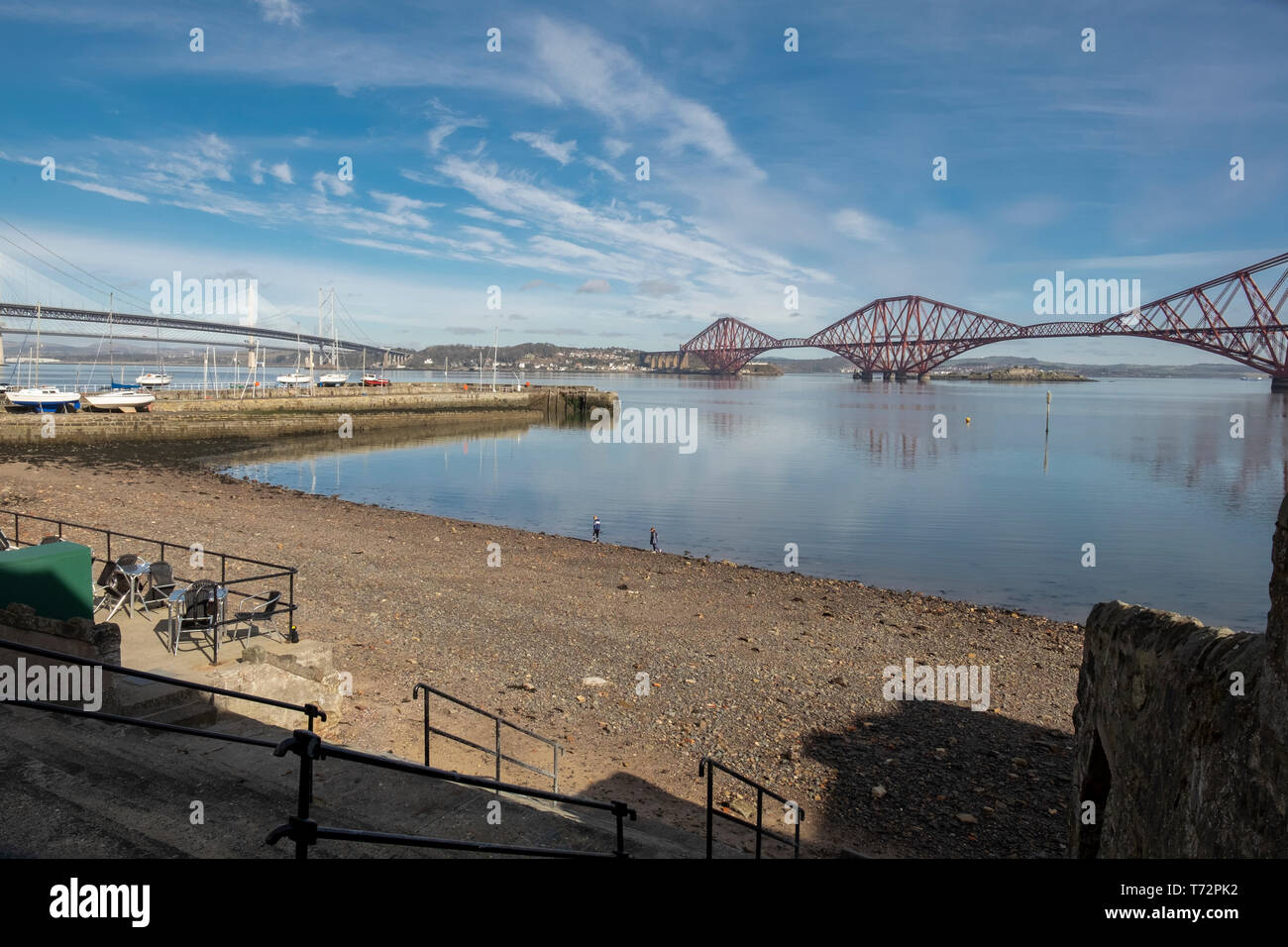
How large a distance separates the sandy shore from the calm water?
4.71 meters

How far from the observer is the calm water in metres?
22.2

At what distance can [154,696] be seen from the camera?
6574 millimetres

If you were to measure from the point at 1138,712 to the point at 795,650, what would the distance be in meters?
8.54

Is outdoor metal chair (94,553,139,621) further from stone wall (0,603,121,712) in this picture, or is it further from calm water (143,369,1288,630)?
calm water (143,369,1288,630)

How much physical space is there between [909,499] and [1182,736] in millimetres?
32033

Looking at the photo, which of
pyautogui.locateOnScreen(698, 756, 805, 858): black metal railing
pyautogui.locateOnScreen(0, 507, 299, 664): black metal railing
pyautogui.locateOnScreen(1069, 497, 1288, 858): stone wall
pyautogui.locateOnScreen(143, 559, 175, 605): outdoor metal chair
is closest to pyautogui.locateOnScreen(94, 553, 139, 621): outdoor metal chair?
pyautogui.locateOnScreen(143, 559, 175, 605): outdoor metal chair

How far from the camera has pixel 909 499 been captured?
3509cm

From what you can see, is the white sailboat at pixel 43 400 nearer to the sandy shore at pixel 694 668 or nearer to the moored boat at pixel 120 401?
the moored boat at pixel 120 401

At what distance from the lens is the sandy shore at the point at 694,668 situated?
8258 millimetres

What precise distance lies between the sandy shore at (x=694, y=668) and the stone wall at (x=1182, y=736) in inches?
98.6

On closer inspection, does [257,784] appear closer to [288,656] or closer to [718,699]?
[288,656]


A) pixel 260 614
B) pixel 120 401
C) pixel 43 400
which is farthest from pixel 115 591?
pixel 120 401
